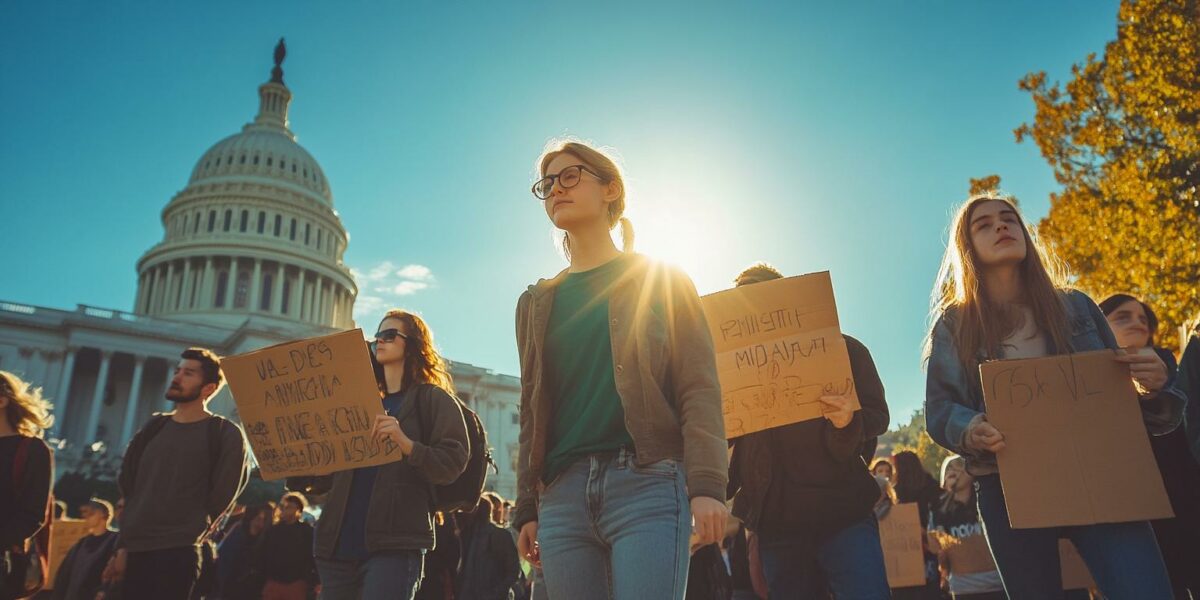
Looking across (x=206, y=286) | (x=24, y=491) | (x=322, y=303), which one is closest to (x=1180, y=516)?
(x=24, y=491)

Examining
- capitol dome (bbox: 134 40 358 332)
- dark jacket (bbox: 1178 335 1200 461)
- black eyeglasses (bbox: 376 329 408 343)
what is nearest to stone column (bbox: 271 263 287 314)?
capitol dome (bbox: 134 40 358 332)

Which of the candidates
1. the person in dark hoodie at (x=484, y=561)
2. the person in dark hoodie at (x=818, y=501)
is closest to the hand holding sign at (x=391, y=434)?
the person in dark hoodie at (x=818, y=501)

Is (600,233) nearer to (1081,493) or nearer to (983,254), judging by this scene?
(983,254)

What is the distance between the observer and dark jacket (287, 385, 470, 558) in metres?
3.88

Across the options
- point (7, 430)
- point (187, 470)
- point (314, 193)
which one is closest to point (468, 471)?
point (187, 470)

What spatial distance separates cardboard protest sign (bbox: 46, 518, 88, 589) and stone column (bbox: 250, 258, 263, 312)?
5847 centimetres

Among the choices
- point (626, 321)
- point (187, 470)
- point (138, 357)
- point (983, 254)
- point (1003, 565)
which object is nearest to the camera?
point (626, 321)

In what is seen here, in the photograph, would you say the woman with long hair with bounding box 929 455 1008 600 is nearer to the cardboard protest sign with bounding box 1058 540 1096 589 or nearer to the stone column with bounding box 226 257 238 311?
the cardboard protest sign with bounding box 1058 540 1096 589

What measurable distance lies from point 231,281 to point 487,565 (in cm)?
6237

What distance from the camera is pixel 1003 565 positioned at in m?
2.90

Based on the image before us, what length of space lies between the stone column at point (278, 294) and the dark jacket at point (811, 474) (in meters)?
66.0

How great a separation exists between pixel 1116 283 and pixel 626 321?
48.5 ft

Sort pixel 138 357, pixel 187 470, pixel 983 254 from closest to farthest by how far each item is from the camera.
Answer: pixel 983 254 < pixel 187 470 < pixel 138 357

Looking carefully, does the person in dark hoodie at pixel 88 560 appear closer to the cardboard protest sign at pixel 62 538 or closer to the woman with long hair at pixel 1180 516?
the cardboard protest sign at pixel 62 538
